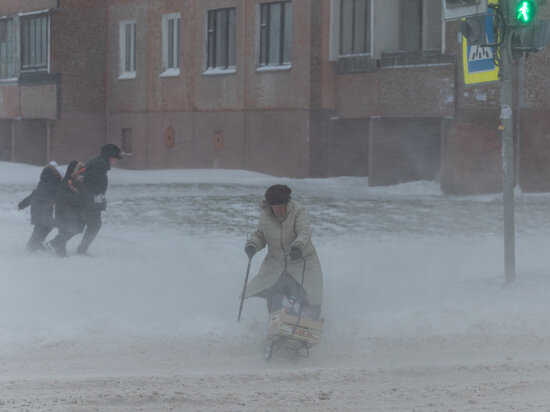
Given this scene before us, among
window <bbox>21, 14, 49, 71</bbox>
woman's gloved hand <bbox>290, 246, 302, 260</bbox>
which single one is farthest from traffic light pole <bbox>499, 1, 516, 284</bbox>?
window <bbox>21, 14, 49, 71</bbox>

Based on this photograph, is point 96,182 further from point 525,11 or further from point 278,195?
point 525,11

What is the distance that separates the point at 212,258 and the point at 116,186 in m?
12.0

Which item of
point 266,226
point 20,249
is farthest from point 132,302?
point 20,249

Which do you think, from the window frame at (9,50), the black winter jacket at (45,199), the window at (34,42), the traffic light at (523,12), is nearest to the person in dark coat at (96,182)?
the black winter jacket at (45,199)

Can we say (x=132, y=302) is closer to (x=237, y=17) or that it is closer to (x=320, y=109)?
(x=320, y=109)

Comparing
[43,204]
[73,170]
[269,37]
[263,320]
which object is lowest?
[263,320]

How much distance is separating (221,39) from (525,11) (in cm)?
1990

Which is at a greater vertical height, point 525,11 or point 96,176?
point 525,11

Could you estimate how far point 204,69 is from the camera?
30.3 meters

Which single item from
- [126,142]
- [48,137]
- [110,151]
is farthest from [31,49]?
[110,151]

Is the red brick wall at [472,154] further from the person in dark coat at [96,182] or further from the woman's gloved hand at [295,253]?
the woman's gloved hand at [295,253]

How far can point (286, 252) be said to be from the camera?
912 cm

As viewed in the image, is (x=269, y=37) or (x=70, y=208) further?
(x=269, y=37)

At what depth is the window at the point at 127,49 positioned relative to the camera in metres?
32.9
